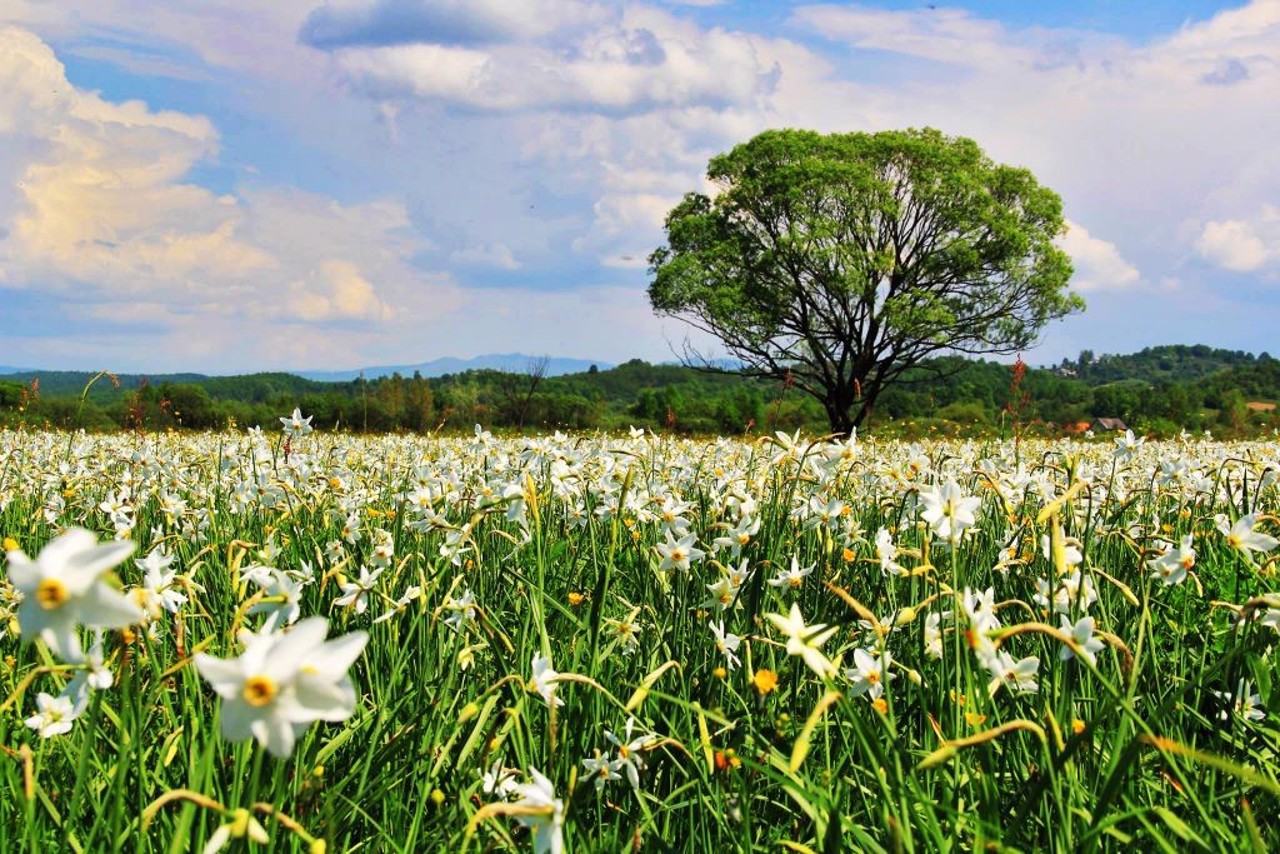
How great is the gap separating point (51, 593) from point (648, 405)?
4853 cm

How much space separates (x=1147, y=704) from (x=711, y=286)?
38.2 metres

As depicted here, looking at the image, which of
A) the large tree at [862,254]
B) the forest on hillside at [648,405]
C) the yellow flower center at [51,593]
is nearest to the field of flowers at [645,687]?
the yellow flower center at [51,593]

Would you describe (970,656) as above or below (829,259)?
below

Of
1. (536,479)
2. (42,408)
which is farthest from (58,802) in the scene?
(42,408)

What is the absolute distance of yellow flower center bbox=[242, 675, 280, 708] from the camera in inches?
50.8

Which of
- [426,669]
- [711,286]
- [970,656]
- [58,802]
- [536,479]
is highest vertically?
[711,286]

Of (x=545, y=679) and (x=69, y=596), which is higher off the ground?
(x=69, y=596)

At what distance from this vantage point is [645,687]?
2234 mm

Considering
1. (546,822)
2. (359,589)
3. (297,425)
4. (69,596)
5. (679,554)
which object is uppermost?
(297,425)

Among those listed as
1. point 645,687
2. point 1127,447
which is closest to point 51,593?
point 645,687

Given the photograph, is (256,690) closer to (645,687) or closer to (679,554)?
(645,687)

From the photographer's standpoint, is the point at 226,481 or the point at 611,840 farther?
the point at 226,481

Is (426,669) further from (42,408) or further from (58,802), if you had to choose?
(42,408)

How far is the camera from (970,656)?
2.68m
